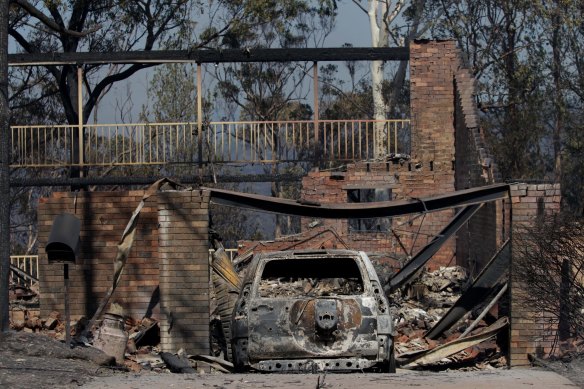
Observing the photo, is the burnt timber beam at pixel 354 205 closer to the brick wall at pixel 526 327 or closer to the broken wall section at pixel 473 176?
the brick wall at pixel 526 327

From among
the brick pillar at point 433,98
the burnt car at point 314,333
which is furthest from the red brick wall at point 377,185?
the burnt car at point 314,333

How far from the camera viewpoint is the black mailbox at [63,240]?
38.6 ft

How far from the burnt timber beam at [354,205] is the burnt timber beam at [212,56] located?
404 inches

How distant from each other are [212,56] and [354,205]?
35.8 ft

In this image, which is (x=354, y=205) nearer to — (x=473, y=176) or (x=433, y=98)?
(x=473, y=176)

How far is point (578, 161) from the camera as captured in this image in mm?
40906

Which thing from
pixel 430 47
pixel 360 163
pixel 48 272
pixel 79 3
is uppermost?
pixel 79 3

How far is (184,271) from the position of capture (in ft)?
45.2

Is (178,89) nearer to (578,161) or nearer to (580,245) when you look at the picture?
(578,161)

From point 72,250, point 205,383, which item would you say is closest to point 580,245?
point 205,383

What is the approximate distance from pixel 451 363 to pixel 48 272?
6.52 m

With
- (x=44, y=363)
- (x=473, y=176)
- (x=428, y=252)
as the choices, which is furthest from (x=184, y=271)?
(x=473, y=176)

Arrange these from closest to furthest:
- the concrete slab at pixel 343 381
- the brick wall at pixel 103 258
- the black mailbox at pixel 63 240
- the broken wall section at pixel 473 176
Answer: the concrete slab at pixel 343 381, the black mailbox at pixel 63 240, the brick wall at pixel 103 258, the broken wall section at pixel 473 176

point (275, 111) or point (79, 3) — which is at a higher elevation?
point (79, 3)
